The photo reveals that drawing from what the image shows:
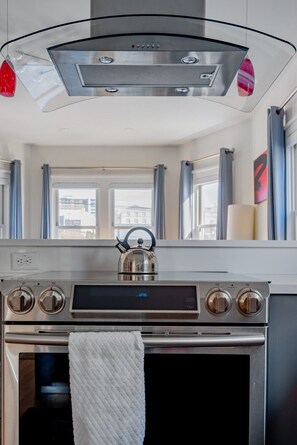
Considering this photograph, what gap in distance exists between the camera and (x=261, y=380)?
1.06m

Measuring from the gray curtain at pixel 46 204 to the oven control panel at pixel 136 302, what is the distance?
7.24 ft

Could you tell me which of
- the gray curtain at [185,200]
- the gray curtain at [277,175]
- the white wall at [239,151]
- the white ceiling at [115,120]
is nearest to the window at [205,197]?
the gray curtain at [185,200]

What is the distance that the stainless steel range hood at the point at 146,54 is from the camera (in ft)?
3.60

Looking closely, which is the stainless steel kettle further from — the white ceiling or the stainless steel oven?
the white ceiling

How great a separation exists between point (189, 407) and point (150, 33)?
3.84 ft

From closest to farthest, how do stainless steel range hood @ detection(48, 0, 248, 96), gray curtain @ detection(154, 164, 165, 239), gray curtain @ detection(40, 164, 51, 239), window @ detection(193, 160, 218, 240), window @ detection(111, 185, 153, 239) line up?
stainless steel range hood @ detection(48, 0, 248, 96), gray curtain @ detection(40, 164, 51, 239), window @ detection(193, 160, 218, 240), gray curtain @ detection(154, 164, 165, 239), window @ detection(111, 185, 153, 239)

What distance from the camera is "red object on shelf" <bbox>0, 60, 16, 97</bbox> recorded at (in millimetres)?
1389

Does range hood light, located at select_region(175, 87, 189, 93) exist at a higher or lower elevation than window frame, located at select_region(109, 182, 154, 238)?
higher

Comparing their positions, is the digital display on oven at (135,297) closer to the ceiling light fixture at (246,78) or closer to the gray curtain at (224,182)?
the ceiling light fixture at (246,78)

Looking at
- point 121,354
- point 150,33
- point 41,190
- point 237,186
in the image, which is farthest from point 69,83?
point 41,190

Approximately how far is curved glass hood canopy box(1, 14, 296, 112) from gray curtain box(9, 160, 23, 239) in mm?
2036

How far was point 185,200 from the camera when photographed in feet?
11.6

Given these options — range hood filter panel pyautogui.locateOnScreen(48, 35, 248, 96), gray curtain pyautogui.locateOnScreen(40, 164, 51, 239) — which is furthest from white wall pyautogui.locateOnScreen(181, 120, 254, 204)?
range hood filter panel pyautogui.locateOnScreen(48, 35, 248, 96)

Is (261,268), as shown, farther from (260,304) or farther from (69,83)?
(69,83)
